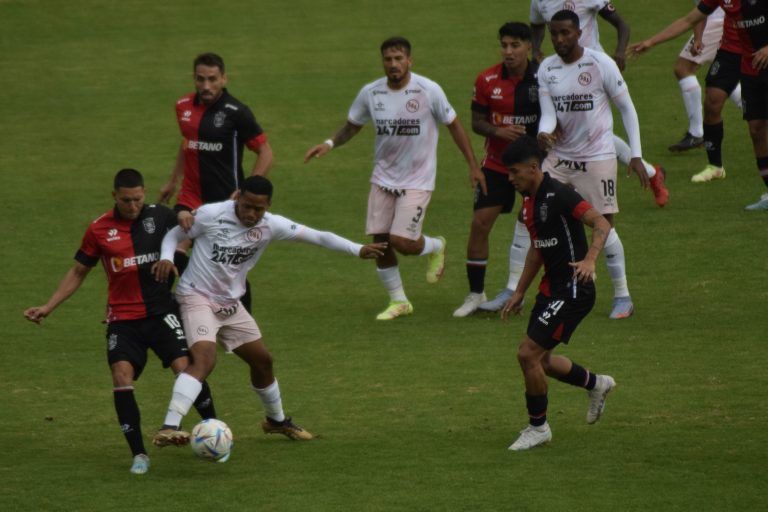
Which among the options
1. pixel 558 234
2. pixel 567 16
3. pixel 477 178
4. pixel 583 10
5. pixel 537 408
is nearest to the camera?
pixel 537 408

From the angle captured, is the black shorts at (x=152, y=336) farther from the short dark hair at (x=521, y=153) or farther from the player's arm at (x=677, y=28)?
the player's arm at (x=677, y=28)

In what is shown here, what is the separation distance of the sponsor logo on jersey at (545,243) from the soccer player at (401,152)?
3459 millimetres

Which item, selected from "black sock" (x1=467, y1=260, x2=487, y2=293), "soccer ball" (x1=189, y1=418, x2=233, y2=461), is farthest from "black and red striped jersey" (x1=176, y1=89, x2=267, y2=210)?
"soccer ball" (x1=189, y1=418, x2=233, y2=461)

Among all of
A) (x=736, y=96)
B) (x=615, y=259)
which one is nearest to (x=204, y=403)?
→ (x=615, y=259)

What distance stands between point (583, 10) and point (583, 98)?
3503mm

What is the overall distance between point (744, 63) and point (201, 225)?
7.22 meters

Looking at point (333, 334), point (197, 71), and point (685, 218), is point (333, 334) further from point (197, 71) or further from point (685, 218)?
point (685, 218)

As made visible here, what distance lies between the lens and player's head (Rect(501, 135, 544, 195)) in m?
9.47

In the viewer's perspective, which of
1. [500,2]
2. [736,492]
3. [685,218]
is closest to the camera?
[736,492]

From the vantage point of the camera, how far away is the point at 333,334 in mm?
13055

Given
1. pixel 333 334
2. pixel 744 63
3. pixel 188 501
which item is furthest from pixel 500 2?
pixel 188 501

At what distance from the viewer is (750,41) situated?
47.7 ft

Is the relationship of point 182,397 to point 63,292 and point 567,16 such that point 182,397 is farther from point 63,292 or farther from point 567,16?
point 567,16

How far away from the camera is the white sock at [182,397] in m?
9.10
